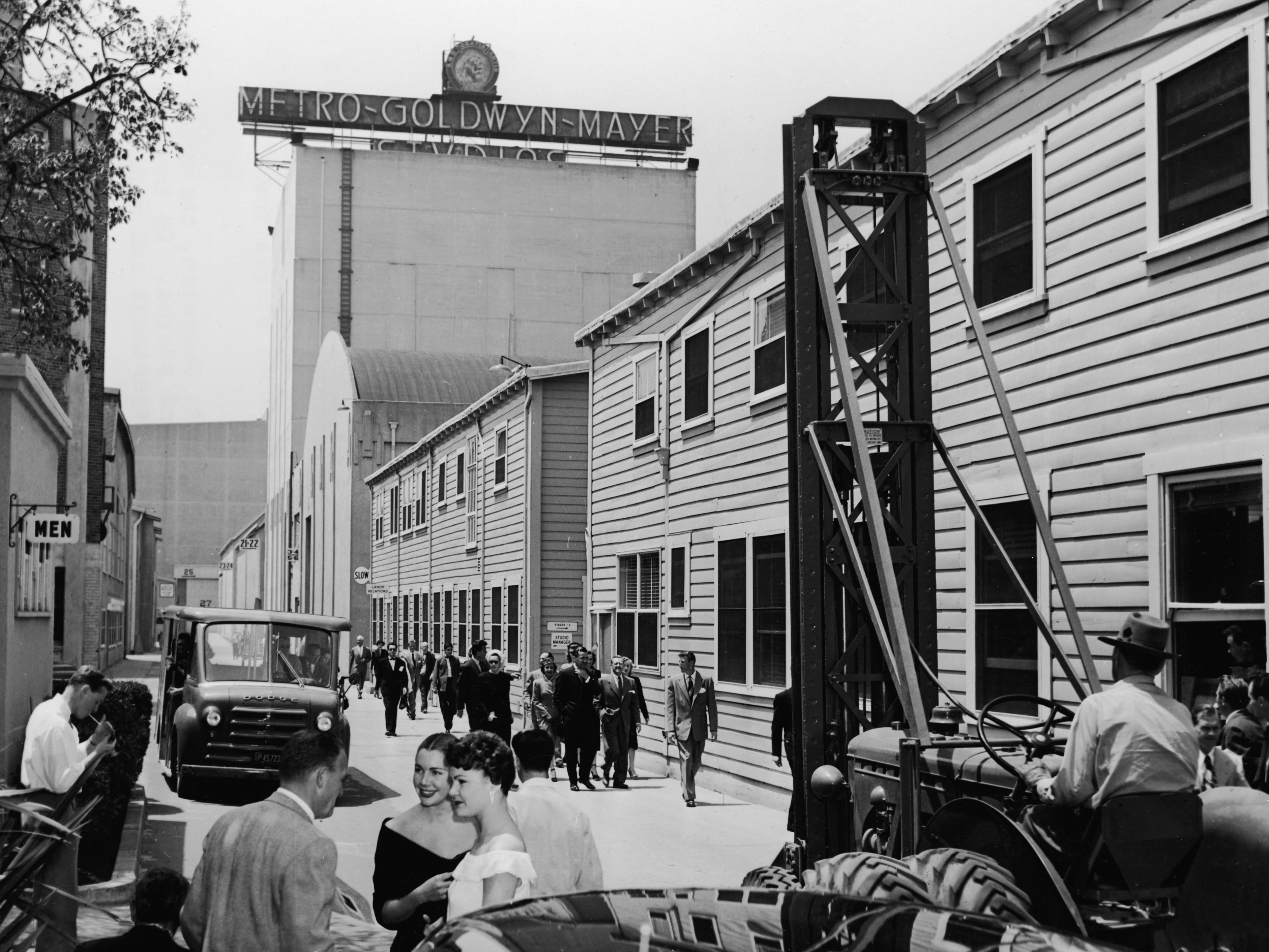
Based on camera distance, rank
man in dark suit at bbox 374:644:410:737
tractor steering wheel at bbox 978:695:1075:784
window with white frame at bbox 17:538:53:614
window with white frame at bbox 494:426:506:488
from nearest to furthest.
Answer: tractor steering wheel at bbox 978:695:1075:784
window with white frame at bbox 17:538:53:614
man in dark suit at bbox 374:644:410:737
window with white frame at bbox 494:426:506:488

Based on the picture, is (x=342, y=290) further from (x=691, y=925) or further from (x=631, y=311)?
(x=691, y=925)

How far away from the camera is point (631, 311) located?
23156 mm

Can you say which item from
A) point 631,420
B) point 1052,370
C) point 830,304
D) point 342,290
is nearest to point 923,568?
point 830,304

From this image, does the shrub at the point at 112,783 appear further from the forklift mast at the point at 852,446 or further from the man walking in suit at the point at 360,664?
the man walking in suit at the point at 360,664

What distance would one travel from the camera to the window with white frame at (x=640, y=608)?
22.0 m

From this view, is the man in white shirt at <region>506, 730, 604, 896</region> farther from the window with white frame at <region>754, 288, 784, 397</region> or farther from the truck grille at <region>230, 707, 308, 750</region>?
the truck grille at <region>230, 707, 308, 750</region>

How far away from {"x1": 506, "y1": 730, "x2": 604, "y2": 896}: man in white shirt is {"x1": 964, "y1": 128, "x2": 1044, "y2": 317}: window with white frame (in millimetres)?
7637

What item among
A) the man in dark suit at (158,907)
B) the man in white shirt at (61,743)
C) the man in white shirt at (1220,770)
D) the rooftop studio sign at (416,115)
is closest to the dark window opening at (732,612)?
the man in white shirt at (61,743)

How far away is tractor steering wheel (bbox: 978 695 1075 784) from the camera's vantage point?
631 centimetres

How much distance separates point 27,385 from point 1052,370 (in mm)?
11659

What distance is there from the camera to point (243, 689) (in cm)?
1805

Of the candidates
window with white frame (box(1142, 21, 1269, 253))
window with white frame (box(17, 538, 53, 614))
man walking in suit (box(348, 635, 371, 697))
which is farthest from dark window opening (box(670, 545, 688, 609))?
man walking in suit (box(348, 635, 371, 697))

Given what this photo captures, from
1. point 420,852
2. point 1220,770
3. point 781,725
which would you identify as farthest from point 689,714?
point 420,852

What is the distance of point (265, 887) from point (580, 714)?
1381 cm
